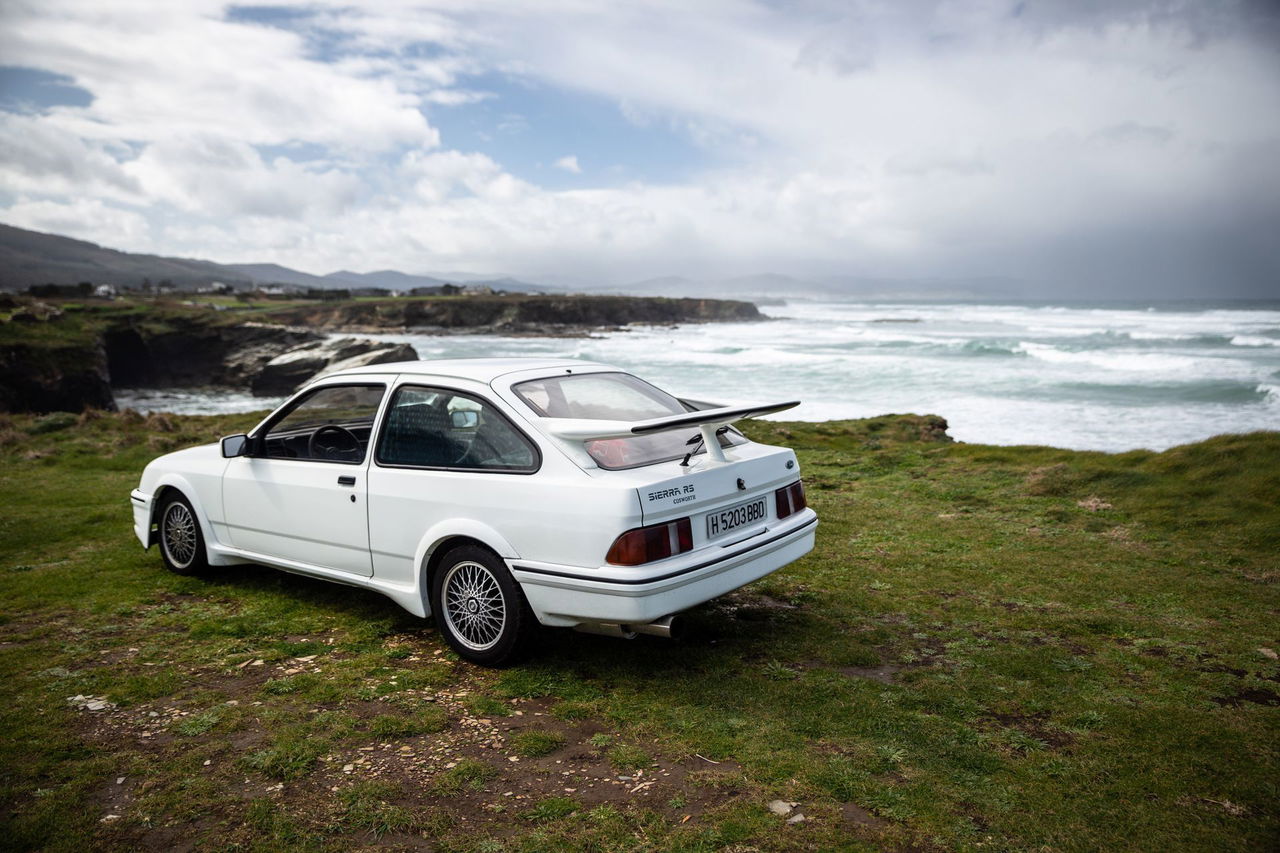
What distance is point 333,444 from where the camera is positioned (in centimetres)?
545

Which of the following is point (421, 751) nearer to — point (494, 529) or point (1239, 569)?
point (494, 529)

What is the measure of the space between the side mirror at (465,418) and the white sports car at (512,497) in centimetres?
1

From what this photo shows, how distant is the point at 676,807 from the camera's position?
317 cm

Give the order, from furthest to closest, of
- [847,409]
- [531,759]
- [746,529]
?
[847,409]
[746,529]
[531,759]

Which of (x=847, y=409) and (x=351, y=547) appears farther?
(x=847, y=409)

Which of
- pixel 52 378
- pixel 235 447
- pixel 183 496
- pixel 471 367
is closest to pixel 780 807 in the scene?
pixel 471 367

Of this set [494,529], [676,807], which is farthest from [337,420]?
[676,807]

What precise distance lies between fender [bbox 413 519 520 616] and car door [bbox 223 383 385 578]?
517 millimetres

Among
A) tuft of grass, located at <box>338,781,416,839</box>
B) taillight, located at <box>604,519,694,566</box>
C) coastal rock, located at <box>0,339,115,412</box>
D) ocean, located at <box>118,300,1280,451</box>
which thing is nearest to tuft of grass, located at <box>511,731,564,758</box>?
tuft of grass, located at <box>338,781,416,839</box>

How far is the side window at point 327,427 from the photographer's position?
5242 mm

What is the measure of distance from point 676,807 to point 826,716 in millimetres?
1062

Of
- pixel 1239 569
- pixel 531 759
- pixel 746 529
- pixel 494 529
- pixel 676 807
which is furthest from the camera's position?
pixel 1239 569

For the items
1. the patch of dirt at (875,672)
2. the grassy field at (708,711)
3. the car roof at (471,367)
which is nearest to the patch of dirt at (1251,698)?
the grassy field at (708,711)

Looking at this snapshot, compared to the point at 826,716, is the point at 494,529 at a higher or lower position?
higher
